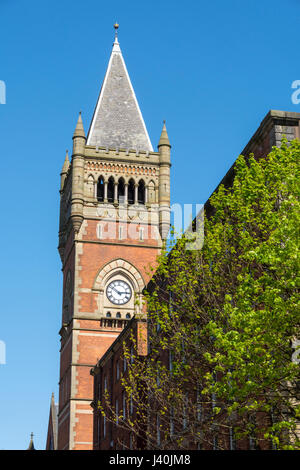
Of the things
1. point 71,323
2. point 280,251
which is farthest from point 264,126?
point 71,323

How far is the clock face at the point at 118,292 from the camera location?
220ft

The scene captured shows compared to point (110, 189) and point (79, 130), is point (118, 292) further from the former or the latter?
point (79, 130)

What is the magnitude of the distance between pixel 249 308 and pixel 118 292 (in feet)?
153

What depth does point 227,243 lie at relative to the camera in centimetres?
2517

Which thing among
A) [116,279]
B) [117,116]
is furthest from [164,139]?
[116,279]

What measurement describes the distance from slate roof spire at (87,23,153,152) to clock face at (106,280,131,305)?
43.8 feet

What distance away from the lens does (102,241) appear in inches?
2699

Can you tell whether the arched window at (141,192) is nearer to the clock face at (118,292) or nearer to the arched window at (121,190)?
the arched window at (121,190)

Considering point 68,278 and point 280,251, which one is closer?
A: point 280,251

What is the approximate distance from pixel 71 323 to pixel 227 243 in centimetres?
4238

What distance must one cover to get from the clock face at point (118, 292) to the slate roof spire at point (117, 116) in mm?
13347

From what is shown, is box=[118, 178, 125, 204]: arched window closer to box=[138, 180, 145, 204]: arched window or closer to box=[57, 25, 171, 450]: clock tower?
box=[57, 25, 171, 450]: clock tower
